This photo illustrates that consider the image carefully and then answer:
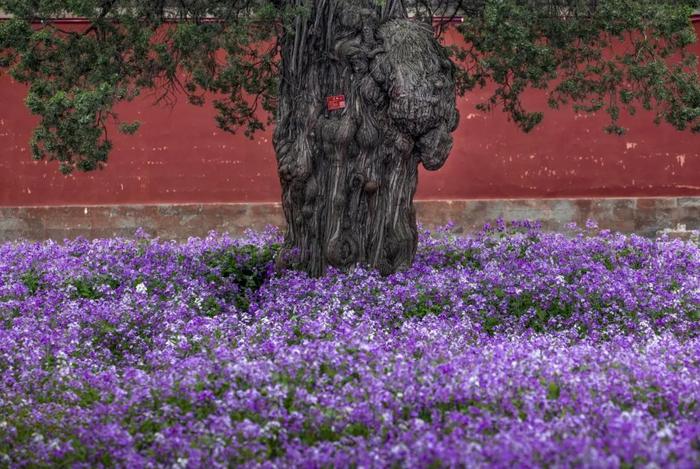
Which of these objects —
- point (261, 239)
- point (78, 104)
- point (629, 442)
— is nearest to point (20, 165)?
point (261, 239)

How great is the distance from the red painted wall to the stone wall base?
0.56 ft

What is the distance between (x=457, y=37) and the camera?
14.8 m

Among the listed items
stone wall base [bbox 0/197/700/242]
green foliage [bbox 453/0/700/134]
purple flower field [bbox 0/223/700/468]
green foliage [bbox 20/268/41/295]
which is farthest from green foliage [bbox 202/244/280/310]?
stone wall base [bbox 0/197/700/242]

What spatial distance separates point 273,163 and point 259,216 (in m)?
0.78

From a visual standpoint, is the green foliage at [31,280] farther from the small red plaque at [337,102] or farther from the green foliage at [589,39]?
the green foliage at [589,39]

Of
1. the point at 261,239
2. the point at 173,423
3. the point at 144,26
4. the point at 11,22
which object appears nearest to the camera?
the point at 173,423

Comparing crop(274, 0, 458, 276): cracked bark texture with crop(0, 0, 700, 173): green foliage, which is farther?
crop(274, 0, 458, 276): cracked bark texture

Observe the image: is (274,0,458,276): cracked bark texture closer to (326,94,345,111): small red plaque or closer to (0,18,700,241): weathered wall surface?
(326,94,345,111): small red plaque

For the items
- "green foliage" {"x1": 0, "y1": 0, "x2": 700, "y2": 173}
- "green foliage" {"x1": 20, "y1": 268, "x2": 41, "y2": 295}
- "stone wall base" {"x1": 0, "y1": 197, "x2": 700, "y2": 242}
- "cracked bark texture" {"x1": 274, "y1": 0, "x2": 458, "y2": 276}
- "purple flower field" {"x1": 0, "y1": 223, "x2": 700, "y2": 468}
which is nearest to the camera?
"purple flower field" {"x1": 0, "y1": 223, "x2": 700, "y2": 468}

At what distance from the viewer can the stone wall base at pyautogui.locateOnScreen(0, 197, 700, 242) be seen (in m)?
15.1

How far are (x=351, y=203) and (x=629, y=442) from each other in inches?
202

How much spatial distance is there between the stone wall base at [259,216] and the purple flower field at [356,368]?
574cm

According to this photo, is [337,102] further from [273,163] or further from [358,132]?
[273,163]

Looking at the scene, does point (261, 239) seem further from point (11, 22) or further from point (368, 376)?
point (368, 376)
